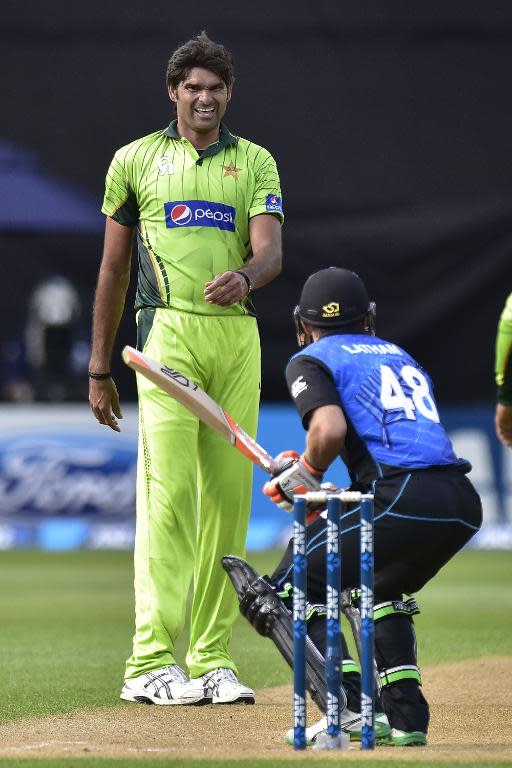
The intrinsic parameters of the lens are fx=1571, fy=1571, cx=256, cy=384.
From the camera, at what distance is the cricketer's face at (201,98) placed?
597cm

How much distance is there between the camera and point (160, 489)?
5.92m

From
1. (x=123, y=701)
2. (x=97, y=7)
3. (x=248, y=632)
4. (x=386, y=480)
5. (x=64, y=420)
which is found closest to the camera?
(x=386, y=480)

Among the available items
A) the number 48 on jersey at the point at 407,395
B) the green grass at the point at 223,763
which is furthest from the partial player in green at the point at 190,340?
the green grass at the point at 223,763

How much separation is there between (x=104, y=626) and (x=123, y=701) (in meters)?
2.89

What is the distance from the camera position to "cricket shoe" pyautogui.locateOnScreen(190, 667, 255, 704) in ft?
19.1

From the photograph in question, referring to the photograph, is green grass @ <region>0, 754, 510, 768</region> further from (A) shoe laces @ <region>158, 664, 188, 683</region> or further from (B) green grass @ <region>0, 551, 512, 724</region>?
(A) shoe laces @ <region>158, 664, 188, 683</region>

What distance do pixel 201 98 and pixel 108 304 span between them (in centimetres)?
87

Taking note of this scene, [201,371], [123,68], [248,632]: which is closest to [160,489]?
[201,371]

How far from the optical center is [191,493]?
5945 millimetres

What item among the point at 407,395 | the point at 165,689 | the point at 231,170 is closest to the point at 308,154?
the point at 231,170

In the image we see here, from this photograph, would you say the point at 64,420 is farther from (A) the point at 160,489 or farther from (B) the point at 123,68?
(A) the point at 160,489

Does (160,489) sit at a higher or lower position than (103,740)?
higher

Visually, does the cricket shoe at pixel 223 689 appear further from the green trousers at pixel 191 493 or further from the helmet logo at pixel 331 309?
the helmet logo at pixel 331 309

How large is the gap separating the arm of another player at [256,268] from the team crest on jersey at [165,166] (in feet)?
1.20
